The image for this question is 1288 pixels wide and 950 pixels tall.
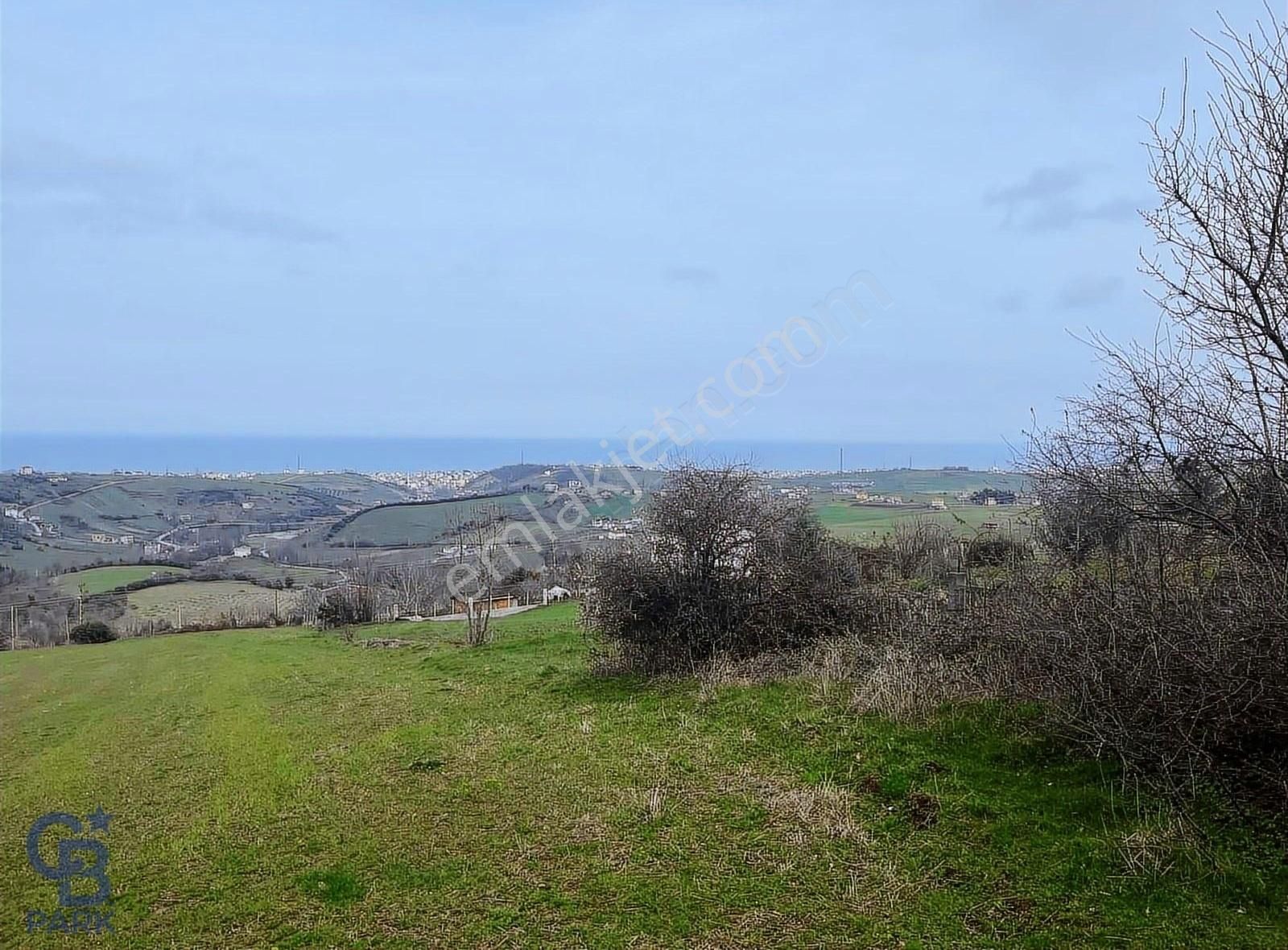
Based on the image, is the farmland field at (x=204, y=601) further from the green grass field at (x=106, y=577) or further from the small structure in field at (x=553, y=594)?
the small structure in field at (x=553, y=594)

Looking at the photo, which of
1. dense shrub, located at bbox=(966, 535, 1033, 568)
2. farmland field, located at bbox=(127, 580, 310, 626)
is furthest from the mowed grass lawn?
farmland field, located at bbox=(127, 580, 310, 626)

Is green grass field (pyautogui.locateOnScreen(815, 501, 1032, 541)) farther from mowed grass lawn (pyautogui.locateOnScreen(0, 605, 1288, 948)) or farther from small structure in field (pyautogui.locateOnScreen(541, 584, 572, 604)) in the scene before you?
small structure in field (pyautogui.locateOnScreen(541, 584, 572, 604))

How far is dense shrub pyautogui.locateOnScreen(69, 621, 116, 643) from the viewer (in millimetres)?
30750

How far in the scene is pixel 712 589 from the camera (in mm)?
12469

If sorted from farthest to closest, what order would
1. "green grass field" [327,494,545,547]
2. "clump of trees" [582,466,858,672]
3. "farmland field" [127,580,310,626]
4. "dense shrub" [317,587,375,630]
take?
1. "green grass field" [327,494,545,547]
2. "farmland field" [127,580,310,626]
3. "dense shrub" [317,587,375,630]
4. "clump of trees" [582,466,858,672]

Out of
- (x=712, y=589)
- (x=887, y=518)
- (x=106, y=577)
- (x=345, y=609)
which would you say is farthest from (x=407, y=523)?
(x=712, y=589)

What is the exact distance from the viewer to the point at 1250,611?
17.0 feet

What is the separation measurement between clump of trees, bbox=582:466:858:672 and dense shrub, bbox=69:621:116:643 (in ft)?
89.1

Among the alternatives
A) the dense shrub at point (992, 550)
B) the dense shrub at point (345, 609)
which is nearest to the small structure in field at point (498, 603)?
the dense shrub at point (345, 609)

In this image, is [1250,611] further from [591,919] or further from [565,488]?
[565,488]

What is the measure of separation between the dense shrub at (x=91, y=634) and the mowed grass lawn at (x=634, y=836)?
2372 centimetres

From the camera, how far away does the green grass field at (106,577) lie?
40.4 meters

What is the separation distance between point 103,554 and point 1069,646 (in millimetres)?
58905

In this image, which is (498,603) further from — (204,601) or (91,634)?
(204,601)
